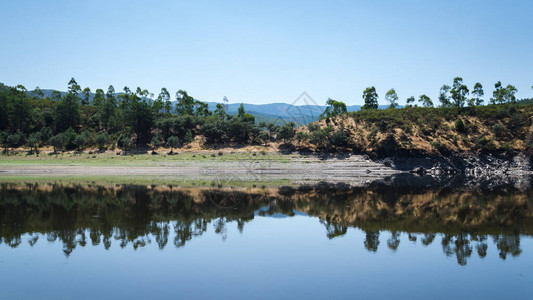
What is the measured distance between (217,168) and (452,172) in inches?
1785

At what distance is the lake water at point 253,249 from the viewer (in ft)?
43.2

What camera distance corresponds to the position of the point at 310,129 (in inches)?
3250

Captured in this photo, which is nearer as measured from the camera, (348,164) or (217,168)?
(217,168)

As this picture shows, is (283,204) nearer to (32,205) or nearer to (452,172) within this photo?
(32,205)

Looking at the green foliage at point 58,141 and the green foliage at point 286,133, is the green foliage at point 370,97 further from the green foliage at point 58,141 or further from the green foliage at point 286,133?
the green foliage at point 58,141

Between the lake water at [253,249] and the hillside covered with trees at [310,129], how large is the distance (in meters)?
44.2

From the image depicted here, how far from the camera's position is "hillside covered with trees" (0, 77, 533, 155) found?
75250 millimetres

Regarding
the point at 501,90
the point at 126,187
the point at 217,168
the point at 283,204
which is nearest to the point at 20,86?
the point at 217,168

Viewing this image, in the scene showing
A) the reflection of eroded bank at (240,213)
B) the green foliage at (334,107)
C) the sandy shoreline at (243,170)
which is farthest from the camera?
the green foliage at (334,107)

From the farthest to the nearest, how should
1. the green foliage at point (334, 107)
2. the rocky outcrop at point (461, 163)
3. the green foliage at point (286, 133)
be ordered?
the green foliage at point (334, 107)
the green foliage at point (286, 133)
the rocky outcrop at point (461, 163)

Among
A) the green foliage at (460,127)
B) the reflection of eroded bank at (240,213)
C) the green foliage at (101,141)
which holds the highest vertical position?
the green foliage at (460,127)

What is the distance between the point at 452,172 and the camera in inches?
2726

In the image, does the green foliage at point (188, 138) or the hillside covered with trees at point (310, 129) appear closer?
the hillside covered with trees at point (310, 129)

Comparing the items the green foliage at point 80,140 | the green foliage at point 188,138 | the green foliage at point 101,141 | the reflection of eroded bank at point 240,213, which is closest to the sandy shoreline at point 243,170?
the reflection of eroded bank at point 240,213
